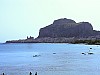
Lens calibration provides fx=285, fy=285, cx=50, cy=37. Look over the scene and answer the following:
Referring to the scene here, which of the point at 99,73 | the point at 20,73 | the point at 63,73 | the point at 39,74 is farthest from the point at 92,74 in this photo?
the point at 20,73

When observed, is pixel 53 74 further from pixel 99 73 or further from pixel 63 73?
pixel 99 73

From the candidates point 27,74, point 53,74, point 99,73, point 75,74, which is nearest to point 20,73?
point 27,74

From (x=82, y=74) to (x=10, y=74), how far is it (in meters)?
14.6

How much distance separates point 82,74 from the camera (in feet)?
187

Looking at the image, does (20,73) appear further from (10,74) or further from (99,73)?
(99,73)

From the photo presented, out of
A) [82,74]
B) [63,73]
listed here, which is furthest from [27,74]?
[82,74]

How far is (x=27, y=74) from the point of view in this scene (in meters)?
58.1

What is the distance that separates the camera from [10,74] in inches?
2286

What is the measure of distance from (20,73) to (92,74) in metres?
14.9

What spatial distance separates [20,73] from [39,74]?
4273 millimetres

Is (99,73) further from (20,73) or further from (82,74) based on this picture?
(20,73)

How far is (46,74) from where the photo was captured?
57812mm

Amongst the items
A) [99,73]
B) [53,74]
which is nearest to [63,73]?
[53,74]

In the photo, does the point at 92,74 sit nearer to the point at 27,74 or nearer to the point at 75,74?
the point at 75,74
